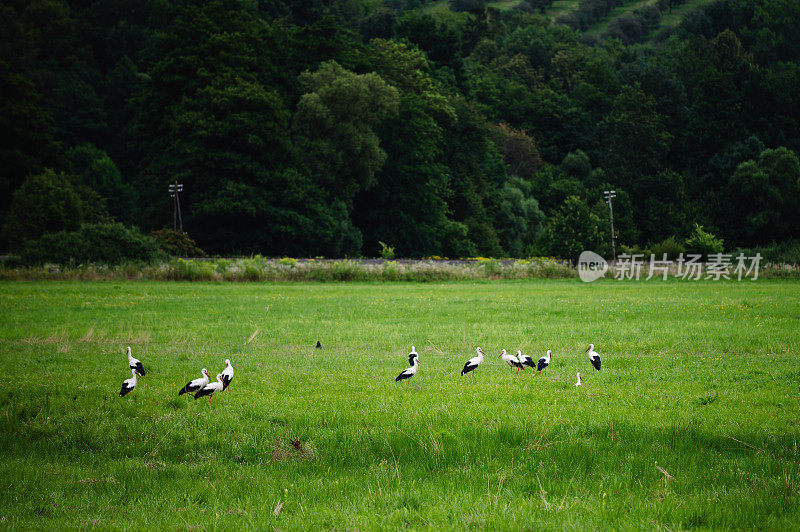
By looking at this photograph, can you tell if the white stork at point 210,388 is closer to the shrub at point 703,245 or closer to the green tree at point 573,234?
the green tree at point 573,234

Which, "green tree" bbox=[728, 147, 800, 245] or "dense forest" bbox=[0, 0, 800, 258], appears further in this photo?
"green tree" bbox=[728, 147, 800, 245]

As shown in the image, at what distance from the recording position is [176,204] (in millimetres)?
67062

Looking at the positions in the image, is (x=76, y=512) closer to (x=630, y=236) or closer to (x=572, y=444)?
(x=572, y=444)

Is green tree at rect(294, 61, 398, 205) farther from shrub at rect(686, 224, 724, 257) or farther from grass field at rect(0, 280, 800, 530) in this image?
grass field at rect(0, 280, 800, 530)

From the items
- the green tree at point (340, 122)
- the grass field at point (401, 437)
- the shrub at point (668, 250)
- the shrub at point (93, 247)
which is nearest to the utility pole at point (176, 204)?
the green tree at point (340, 122)

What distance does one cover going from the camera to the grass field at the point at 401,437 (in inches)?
271

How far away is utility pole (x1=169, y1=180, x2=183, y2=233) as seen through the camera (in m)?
66.3

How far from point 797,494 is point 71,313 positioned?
78.6ft

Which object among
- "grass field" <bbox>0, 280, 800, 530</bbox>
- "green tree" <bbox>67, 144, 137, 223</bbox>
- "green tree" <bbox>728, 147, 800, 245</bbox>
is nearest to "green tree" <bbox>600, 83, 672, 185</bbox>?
"green tree" <bbox>728, 147, 800, 245</bbox>

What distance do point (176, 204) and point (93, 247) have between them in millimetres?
22691

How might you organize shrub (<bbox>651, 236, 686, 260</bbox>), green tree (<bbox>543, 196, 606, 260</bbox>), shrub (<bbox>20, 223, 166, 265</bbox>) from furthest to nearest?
shrub (<bbox>651, 236, 686, 260</bbox>), green tree (<bbox>543, 196, 606, 260</bbox>), shrub (<bbox>20, 223, 166, 265</bbox>)

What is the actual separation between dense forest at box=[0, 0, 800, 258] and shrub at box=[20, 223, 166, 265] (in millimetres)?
20350

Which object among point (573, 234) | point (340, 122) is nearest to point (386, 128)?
point (340, 122)

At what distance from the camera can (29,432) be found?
960cm
